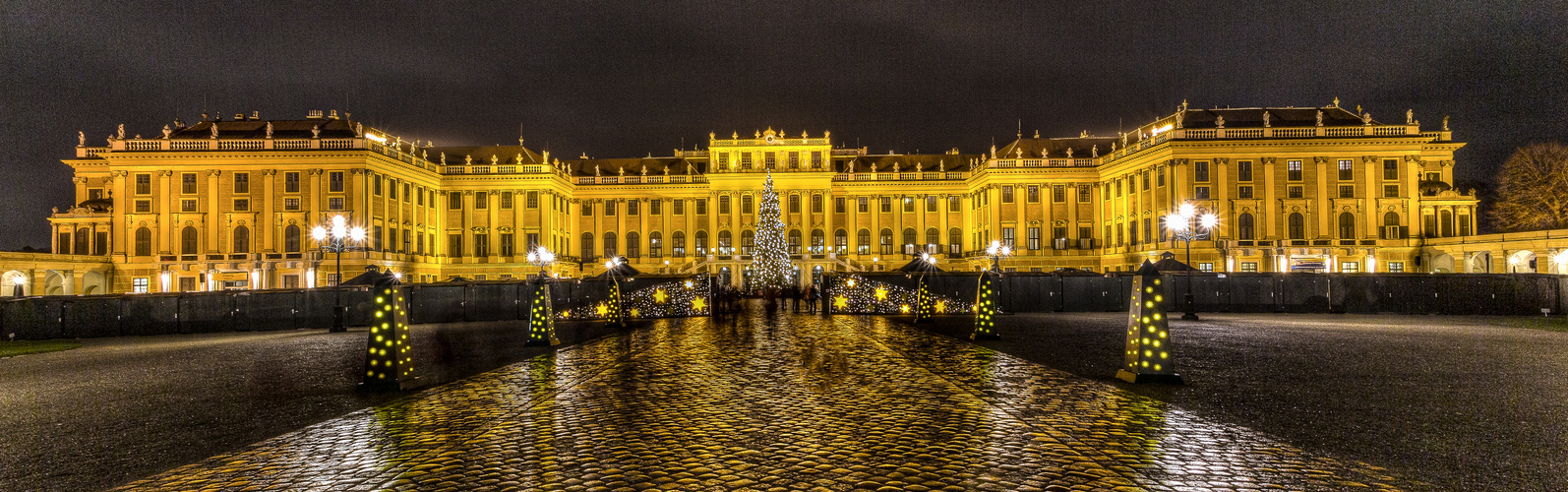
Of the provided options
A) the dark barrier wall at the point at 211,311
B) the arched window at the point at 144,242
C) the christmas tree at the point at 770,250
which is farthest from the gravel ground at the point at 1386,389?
the arched window at the point at 144,242

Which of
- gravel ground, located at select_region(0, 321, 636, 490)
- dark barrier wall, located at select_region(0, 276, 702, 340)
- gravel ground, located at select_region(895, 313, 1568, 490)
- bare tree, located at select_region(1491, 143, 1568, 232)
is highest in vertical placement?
bare tree, located at select_region(1491, 143, 1568, 232)

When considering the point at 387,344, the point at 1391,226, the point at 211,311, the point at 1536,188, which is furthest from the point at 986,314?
the point at 1536,188

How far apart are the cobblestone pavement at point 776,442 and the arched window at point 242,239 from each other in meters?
49.8

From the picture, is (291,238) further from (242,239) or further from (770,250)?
(770,250)

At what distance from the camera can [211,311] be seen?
24.6 meters

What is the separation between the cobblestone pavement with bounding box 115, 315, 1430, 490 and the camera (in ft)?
18.9

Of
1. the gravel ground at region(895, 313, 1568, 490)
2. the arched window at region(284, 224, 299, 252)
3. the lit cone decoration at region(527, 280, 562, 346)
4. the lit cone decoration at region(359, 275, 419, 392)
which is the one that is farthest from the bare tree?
the arched window at region(284, 224, 299, 252)

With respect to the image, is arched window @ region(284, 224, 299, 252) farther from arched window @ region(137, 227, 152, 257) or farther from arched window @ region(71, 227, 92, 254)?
arched window @ region(71, 227, 92, 254)

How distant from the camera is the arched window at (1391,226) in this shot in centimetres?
5019

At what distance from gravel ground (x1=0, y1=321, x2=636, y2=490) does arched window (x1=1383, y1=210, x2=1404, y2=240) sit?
54.2 metres

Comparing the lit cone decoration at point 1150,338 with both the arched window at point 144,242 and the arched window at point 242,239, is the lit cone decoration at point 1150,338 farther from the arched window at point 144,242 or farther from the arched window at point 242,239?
the arched window at point 144,242

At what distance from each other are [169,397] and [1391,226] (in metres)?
62.3

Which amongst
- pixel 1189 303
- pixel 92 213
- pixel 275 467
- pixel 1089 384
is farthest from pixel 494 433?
pixel 92 213

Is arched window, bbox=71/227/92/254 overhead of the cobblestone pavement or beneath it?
overhead
